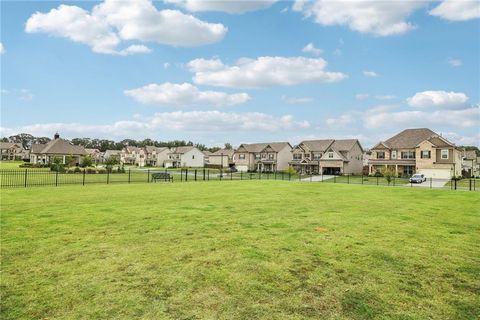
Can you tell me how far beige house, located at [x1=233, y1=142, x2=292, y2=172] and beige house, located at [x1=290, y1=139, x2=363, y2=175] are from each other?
3206 millimetres

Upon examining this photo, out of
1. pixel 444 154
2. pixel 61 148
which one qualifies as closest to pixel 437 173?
pixel 444 154

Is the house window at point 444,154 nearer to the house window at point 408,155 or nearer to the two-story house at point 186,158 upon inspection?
the house window at point 408,155

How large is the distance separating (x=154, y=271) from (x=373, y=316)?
157 inches

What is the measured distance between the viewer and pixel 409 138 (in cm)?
6106

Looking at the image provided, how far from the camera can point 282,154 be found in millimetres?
78562

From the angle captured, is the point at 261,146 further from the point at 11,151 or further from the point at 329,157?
the point at 11,151

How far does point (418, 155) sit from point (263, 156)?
35548mm

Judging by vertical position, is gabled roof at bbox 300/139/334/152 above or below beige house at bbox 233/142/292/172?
above

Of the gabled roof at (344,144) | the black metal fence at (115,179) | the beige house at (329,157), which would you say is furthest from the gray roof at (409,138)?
the black metal fence at (115,179)

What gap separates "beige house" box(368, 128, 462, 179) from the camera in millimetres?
52781

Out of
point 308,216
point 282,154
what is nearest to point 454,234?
point 308,216

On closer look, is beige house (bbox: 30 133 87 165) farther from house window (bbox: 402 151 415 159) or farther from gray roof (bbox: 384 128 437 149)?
house window (bbox: 402 151 415 159)

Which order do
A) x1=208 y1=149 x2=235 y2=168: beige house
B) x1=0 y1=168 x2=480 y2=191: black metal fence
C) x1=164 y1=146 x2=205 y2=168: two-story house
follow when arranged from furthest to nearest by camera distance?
x1=164 y1=146 x2=205 y2=168: two-story house → x1=208 y1=149 x2=235 y2=168: beige house → x1=0 y1=168 x2=480 y2=191: black metal fence

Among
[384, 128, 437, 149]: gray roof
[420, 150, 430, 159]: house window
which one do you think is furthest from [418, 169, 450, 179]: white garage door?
[384, 128, 437, 149]: gray roof
